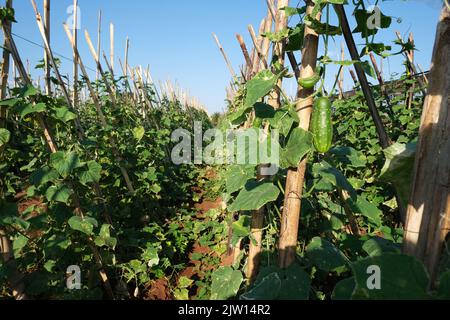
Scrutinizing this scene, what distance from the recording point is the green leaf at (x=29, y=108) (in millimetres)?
1975

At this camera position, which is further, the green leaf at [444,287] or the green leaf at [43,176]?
the green leaf at [43,176]

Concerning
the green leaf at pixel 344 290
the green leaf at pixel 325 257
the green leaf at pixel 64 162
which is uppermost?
the green leaf at pixel 64 162

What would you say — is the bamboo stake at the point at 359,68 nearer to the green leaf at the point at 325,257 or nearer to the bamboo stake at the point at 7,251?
the green leaf at the point at 325,257

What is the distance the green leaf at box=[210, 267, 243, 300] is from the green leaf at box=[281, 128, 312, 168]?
765 millimetres

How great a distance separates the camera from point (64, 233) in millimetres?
2338

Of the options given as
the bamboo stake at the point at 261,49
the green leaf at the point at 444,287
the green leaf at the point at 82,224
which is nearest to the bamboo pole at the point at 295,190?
the green leaf at the point at 444,287

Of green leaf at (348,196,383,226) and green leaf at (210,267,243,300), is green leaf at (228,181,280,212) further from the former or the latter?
green leaf at (348,196,383,226)

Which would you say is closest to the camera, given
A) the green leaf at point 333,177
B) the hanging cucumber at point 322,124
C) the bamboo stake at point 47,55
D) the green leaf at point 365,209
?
the hanging cucumber at point 322,124

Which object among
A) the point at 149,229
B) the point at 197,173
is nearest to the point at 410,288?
the point at 149,229

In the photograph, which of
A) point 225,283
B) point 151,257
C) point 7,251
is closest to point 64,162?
point 7,251

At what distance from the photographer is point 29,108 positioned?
2008mm

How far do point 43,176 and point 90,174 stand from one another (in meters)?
0.32

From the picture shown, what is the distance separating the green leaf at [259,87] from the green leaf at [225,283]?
964mm
